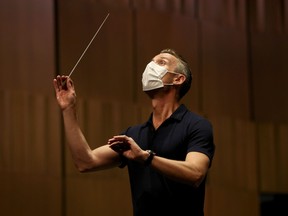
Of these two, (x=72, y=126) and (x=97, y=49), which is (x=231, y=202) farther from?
(x=72, y=126)

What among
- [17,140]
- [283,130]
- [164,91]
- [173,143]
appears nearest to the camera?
[173,143]

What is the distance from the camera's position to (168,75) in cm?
248

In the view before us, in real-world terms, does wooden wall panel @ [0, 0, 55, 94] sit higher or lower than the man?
higher

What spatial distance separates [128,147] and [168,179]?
24 centimetres

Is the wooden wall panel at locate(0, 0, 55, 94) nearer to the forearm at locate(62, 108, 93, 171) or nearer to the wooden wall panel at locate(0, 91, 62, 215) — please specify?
the wooden wall panel at locate(0, 91, 62, 215)

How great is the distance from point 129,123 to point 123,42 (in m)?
0.51

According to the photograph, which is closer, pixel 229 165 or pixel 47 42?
pixel 47 42

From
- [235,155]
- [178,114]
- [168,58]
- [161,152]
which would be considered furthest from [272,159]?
[161,152]

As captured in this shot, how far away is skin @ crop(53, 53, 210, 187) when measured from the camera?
6.71 ft

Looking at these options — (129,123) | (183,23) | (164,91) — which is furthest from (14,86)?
(164,91)

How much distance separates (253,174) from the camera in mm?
4734

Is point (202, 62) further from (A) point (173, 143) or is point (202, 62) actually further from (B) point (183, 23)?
(A) point (173, 143)

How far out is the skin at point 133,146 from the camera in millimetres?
2045

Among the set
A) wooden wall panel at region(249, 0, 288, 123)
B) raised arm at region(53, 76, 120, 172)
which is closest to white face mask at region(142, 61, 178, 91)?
raised arm at region(53, 76, 120, 172)
